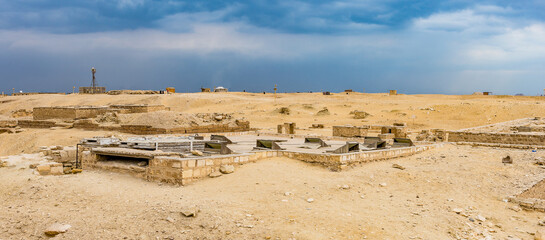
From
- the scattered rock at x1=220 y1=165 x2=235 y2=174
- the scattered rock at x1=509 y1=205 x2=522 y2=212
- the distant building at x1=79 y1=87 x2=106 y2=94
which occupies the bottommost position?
the scattered rock at x1=509 y1=205 x2=522 y2=212

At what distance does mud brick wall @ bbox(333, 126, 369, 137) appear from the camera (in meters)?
17.7

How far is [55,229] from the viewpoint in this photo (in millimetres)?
6238

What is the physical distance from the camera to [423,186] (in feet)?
28.8

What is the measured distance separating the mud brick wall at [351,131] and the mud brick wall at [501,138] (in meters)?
3.43

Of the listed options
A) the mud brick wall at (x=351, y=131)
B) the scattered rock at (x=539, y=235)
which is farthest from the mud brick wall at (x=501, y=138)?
the scattered rock at (x=539, y=235)

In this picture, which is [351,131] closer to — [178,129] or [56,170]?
[178,129]

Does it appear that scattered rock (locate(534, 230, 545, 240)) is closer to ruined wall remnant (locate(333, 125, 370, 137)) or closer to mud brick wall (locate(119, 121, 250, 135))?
ruined wall remnant (locate(333, 125, 370, 137))

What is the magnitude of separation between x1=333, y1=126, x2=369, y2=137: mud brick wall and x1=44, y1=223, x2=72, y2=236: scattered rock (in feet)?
43.4

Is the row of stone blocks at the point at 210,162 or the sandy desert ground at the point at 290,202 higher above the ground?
the row of stone blocks at the point at 210,162

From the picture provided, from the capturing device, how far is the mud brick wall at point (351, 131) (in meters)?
17.7

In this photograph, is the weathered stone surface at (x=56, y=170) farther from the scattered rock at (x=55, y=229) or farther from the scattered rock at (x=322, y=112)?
the scattered rock at (x=322, y=112)

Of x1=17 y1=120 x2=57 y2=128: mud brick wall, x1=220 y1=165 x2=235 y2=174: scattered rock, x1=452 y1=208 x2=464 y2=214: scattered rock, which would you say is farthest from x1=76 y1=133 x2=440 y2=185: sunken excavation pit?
x1=17 y1=120 x2=57 y2=128: mud brick wall

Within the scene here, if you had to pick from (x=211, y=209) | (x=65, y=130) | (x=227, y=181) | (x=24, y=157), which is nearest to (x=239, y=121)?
(x=65, y=130)

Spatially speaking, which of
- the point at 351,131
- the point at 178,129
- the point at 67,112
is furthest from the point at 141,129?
the point at 351,131
